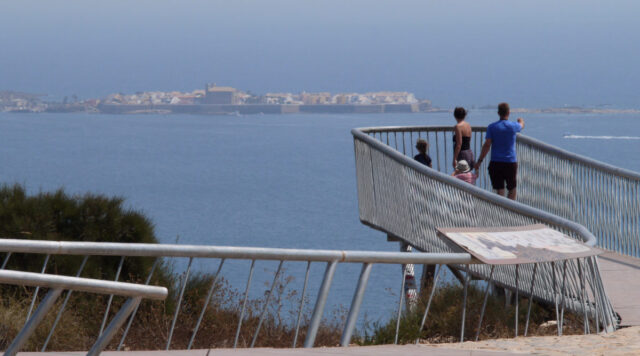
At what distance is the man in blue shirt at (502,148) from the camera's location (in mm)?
13305

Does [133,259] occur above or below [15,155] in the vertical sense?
above

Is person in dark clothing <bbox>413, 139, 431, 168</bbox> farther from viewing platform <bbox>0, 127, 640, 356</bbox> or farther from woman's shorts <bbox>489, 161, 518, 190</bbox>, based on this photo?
woman's shorts <bbox>489, 161, 518, 190</bbox>

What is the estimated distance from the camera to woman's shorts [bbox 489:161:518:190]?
44.5ft

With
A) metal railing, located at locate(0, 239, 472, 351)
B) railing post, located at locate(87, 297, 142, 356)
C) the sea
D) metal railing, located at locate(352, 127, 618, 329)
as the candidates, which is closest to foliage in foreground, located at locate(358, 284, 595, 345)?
metal railing, located at locate(352, 127, 618, 329)

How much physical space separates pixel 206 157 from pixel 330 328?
186 m

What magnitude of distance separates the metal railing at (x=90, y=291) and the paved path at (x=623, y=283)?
19.4 feet

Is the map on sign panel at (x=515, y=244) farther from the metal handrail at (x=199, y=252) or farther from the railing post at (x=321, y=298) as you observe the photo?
the railing post at (x=321, y=298)

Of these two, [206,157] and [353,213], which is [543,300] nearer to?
[353,213]

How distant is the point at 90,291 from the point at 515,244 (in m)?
4.75

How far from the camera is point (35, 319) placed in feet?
12.8

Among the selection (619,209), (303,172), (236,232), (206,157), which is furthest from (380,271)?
(619,209)

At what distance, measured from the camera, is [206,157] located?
19475 cm

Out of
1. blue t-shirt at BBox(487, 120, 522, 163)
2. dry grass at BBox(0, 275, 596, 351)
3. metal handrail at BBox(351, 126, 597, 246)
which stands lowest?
dry grass at BBox(0, 275, 596, 351)

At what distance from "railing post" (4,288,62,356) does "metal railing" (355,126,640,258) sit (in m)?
9.92
